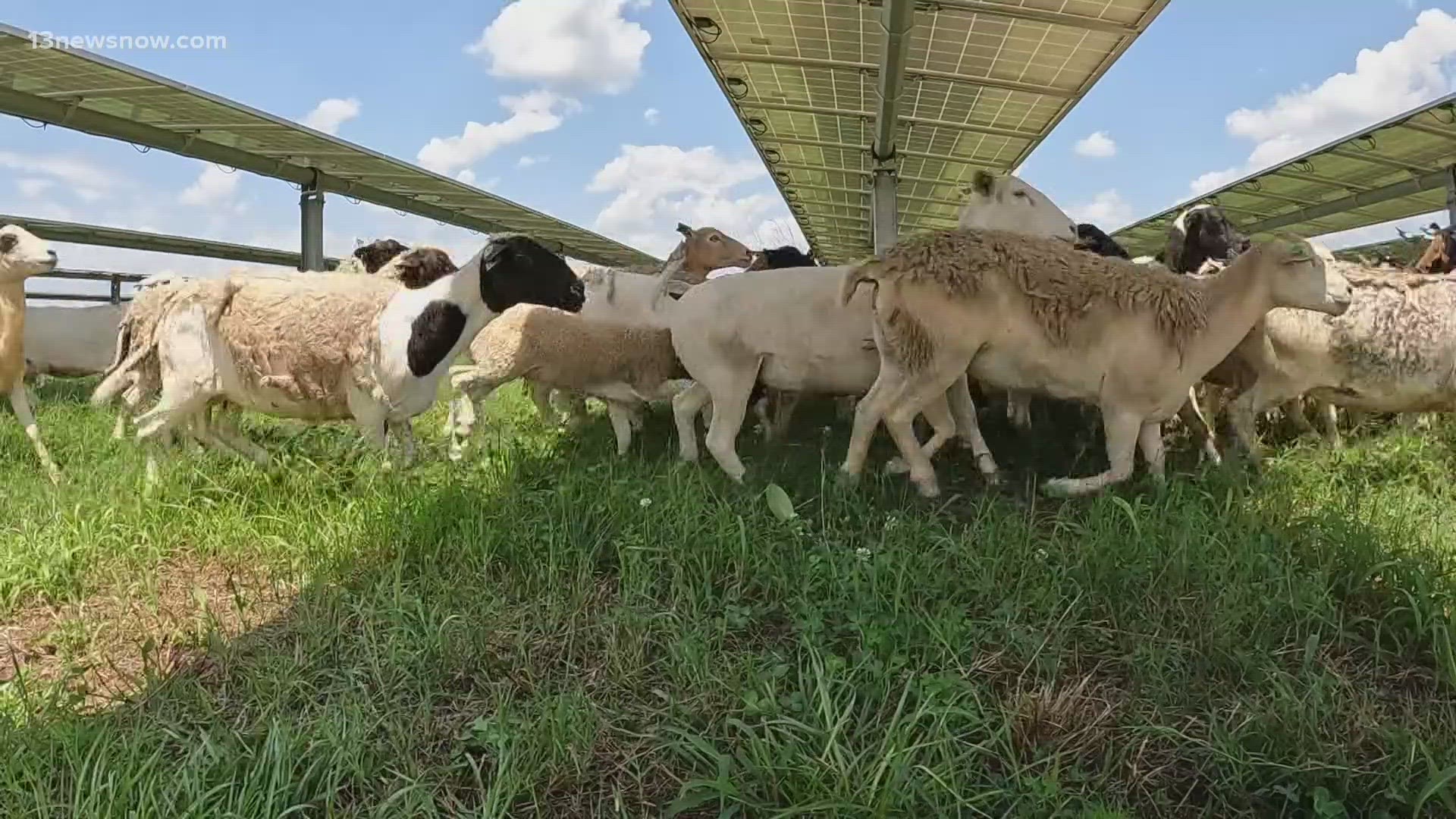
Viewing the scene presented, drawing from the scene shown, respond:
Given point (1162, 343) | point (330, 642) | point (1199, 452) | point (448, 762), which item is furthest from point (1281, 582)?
point (330, 642)

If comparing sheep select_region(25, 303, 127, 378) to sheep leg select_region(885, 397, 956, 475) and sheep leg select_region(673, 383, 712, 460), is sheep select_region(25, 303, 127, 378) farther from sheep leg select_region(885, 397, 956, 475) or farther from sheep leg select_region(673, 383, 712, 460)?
sheep leg select_region(885, 397, 956, 475)

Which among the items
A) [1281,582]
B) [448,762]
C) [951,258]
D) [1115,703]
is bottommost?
[448,762]

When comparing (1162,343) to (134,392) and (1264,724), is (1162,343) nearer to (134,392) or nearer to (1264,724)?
(1264,724)

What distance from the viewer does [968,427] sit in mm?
4980

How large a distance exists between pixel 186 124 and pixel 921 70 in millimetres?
8747

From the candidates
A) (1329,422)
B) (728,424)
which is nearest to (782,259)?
(728,424)

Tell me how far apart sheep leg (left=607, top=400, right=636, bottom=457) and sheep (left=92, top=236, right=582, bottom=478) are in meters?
1.14

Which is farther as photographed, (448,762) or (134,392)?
(134,392)

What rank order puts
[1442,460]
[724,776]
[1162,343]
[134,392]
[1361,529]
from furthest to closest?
[134,392]
[1442,460]
[1162,343]
[1361,529]
[724,776]

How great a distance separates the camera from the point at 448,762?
247cm

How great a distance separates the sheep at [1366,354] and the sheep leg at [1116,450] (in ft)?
3.89

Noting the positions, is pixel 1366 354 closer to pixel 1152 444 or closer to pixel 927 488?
pixel 1152 444

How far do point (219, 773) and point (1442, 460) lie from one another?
5.89m

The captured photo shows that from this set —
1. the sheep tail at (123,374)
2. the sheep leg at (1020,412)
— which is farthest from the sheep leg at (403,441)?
the sheep leg at (1020,412)
